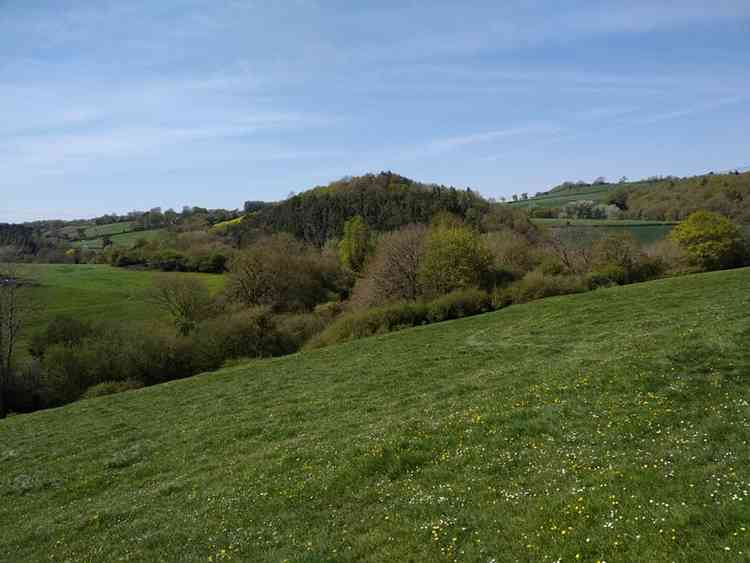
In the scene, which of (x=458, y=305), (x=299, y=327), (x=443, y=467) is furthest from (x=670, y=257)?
(x=443, y=467)

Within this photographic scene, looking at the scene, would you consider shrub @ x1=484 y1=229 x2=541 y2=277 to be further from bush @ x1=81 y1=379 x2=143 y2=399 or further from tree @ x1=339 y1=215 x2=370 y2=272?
bush @ x1=81 y1=379 x2=143 y2=399

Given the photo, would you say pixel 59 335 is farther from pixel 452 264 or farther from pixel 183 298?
pixel 452 264

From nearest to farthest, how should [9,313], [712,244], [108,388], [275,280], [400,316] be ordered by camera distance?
[108,388]
[9,313]
[400,316]
[712,244]
[275,280]

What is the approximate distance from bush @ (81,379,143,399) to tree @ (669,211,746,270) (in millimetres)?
59435

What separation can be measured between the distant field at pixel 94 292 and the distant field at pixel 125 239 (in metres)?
21.4

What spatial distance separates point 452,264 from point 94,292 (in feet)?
195

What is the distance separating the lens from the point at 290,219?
114 meters

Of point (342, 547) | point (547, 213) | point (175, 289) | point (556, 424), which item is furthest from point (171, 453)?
point (547, 213)

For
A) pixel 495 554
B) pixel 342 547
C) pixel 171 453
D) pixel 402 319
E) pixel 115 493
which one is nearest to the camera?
pixel 495 554

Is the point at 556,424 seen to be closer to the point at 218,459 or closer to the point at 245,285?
the point at 218,459

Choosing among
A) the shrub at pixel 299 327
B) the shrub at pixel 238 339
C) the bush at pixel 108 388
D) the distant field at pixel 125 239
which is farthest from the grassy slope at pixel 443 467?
the distant field at pixel 125 239

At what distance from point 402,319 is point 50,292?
199 ft

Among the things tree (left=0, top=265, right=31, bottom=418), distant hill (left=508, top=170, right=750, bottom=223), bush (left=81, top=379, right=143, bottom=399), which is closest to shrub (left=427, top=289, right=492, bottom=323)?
bush (left=81, top=379, right=143, bottom=399)

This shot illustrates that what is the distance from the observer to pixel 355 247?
288ft
